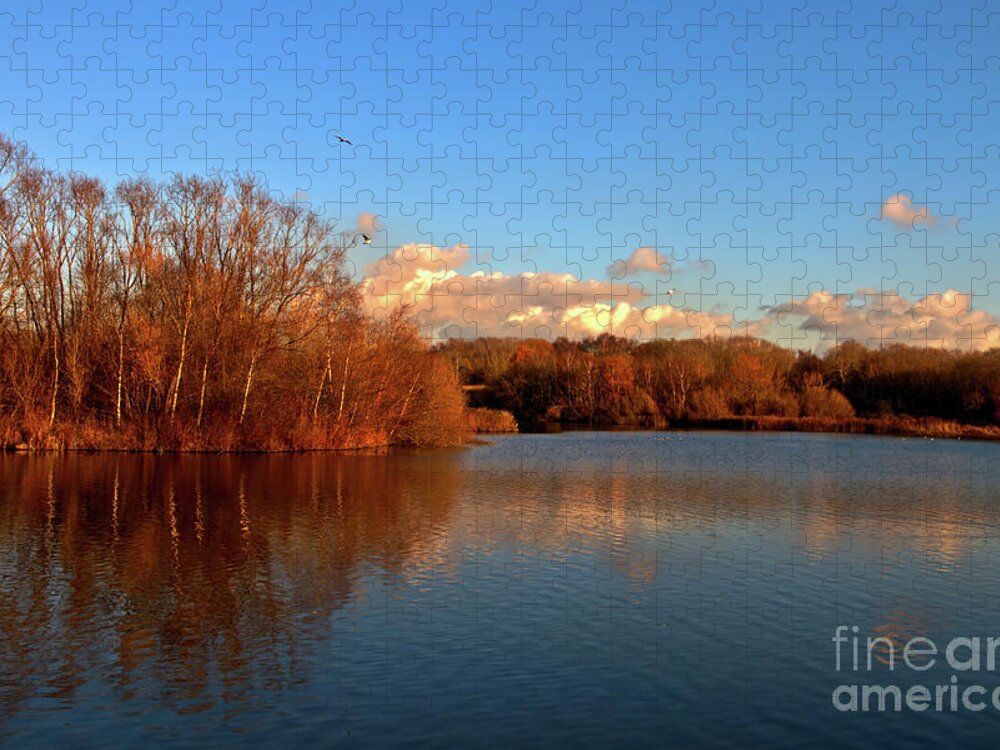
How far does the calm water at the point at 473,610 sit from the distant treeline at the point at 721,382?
3558 cm

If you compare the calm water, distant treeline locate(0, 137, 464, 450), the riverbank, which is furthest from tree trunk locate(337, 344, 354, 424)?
the riverbank

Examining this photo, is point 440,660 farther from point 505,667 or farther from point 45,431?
point 45,431

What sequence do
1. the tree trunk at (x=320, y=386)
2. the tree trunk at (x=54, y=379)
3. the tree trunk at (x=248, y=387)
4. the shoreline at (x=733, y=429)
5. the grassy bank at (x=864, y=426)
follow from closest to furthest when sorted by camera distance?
the shoreline at (x=733, y=429) < the tree trunk at (x=54, y=379) < the tree trunk at (x=248, y=387) < the tree trunk at (x=320, y=386) < the grassy bank at (x=864, y=426)

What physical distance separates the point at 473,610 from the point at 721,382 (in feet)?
188

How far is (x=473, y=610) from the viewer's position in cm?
1202

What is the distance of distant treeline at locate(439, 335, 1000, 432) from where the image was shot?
5647 cm

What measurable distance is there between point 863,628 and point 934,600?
2.08 m

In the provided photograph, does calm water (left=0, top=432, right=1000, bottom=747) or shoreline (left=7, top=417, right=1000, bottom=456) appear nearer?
calm water (left=0, top=432, right=1000, bottom=747)

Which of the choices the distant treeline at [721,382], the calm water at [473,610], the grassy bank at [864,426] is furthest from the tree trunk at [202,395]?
the grassy bank at [864,426]

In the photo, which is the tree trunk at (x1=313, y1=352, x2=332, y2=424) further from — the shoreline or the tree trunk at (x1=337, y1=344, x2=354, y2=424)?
the shoreline

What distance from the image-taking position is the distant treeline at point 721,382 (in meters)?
56.5

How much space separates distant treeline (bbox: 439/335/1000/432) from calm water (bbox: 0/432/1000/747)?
117ft

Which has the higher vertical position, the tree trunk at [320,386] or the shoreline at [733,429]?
the tree trunk at [320,386]

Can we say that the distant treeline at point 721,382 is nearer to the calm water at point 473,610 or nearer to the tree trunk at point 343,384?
the tree trunk at point 343,384
